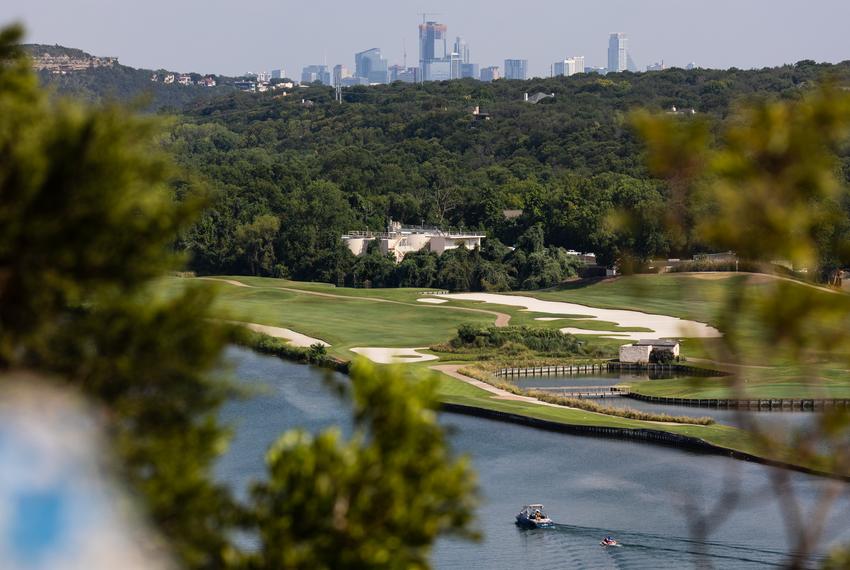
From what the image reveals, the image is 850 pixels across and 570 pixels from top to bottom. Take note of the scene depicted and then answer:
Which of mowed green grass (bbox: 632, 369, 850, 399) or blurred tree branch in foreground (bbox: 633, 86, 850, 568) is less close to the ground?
blurred tree branch in foreground (bbox: 633, 86, 850, 568)

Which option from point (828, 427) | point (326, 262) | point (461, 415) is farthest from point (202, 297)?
point (326, 262)

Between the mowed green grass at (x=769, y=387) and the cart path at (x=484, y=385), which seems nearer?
the mowed green grass at (x=769, y=387)

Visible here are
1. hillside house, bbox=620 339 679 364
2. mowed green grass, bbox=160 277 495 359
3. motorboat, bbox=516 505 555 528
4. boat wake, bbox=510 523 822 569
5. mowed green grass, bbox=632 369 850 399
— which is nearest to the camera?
boat wake, bbox=510 523 822 569

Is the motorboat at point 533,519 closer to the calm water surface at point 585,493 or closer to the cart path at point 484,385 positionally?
the calm water surface at point 585,493

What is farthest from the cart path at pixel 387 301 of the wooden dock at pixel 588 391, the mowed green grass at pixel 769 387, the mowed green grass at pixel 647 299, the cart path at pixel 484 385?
the mowed green grass at pixel 769 387

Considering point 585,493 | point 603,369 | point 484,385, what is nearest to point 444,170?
point 603,369

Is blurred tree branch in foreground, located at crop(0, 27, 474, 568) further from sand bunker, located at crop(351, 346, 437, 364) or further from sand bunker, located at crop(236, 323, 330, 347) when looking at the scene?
sand bunker, located at crop(236, 323, 330, 347)

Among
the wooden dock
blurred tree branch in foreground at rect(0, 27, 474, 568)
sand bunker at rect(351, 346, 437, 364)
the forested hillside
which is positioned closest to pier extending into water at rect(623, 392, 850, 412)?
the wooden dock
